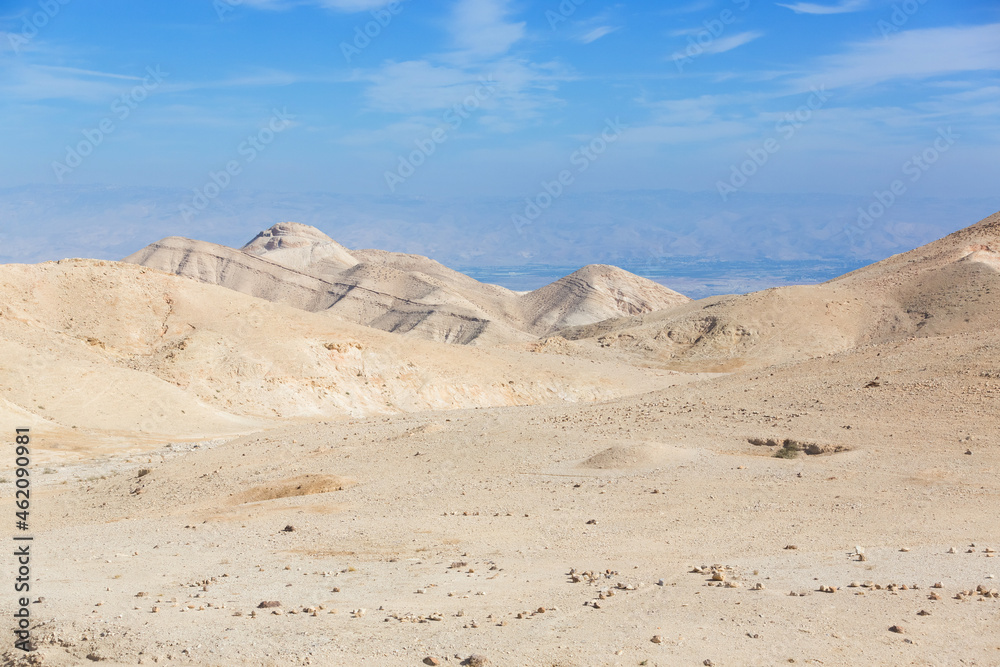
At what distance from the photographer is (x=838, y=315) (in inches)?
2035

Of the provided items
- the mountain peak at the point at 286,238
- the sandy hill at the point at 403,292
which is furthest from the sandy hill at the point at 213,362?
the mountain peak at the point at 286,238

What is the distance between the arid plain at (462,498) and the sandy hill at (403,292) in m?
42.8

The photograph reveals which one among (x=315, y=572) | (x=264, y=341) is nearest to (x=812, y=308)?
(x=264, y=341)

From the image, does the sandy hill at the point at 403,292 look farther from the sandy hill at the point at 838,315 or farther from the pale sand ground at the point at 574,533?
the pale sand ground at the point at 574,533

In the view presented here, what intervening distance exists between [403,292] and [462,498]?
76.0 meters

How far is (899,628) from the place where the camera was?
8.53 m

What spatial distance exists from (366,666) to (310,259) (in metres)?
104

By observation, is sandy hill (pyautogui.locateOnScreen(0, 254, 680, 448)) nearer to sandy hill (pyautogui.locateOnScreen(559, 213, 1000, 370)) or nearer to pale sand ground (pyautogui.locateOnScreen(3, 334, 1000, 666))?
pale sand ground (pyautogui.locateOnScreen(3, 334, 1000, 666))

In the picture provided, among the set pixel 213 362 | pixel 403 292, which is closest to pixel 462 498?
pixel 213 362

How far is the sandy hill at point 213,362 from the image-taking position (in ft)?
97.0

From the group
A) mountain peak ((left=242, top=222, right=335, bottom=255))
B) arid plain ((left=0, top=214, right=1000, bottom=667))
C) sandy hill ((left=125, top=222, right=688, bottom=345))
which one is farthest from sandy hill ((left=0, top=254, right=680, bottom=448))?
mountain peak ((left=242, top=222, right=335, bottom=255))

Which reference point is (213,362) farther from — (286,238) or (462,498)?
(286,238)

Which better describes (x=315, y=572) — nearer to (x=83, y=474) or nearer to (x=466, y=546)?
(x=466, y=546)

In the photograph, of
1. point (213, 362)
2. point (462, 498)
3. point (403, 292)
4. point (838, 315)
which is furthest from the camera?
point (403, 292)
